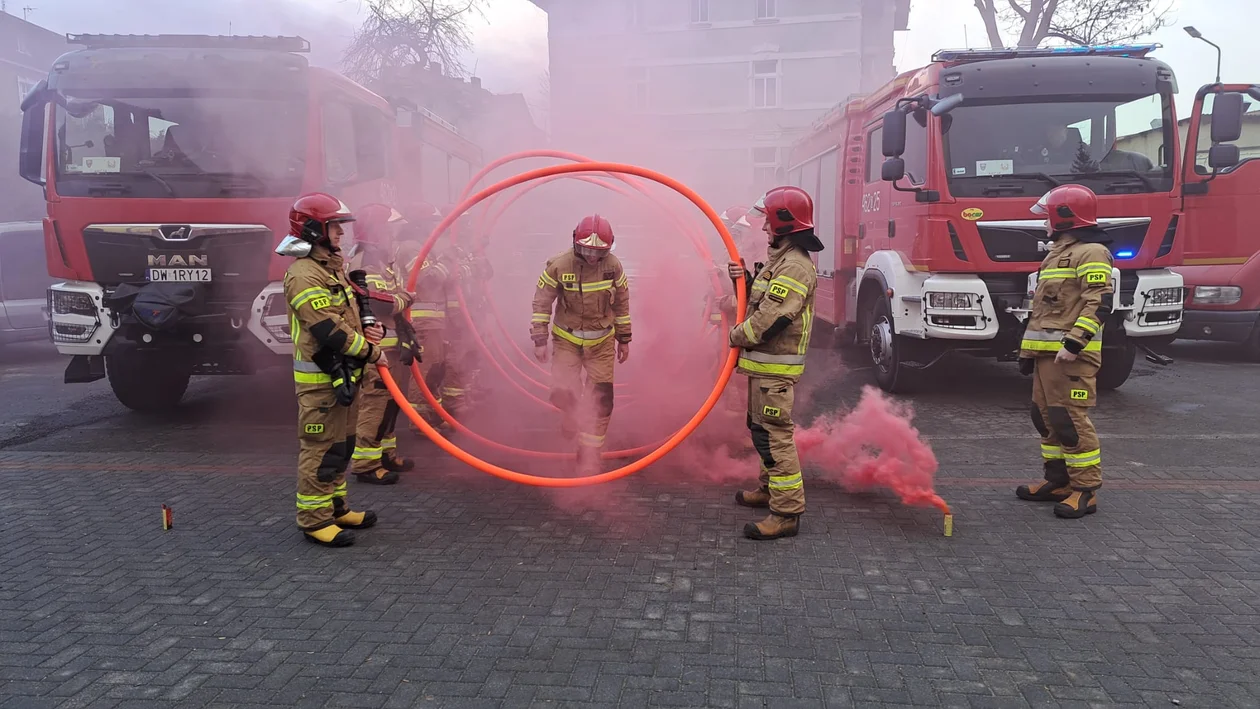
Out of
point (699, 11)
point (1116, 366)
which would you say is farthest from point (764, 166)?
point (1116, 366)

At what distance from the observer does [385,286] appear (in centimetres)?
565

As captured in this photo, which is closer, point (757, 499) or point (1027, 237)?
point (757, 499)

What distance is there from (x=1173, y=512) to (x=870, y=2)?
2390 cm

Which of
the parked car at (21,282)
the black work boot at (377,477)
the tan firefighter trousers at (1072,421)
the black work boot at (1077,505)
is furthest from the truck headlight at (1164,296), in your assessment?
the parked car at (21,282)

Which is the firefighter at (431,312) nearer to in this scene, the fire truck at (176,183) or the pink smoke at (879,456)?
the fire truck at (176,183)

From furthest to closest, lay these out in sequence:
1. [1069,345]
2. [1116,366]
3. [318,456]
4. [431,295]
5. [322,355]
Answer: [1116,366] < [431,295] < [1069,345] < [318,456] < [322,355]

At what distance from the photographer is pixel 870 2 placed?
24.8 metres

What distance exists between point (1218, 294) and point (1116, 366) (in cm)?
335

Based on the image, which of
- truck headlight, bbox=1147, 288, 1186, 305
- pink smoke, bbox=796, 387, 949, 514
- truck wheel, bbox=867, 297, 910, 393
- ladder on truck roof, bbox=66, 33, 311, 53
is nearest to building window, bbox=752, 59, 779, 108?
truck wheel, bbox=867, 297, 910, 393

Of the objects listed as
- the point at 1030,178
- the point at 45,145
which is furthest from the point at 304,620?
the point at 1030,178

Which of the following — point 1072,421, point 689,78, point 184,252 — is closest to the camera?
point 1072,421

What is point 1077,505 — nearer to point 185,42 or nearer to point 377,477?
point 377,477

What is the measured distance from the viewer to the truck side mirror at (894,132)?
7.57 metres

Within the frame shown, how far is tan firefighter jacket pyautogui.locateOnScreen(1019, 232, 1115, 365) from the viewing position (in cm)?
474
